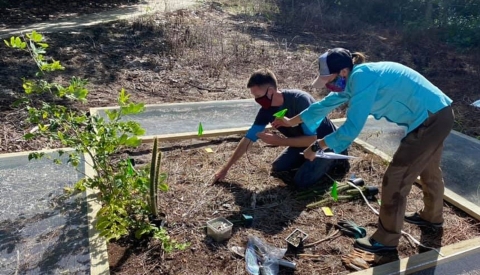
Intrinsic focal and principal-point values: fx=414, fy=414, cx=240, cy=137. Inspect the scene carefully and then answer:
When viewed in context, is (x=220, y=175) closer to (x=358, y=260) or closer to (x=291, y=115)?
(x=291, y=115)

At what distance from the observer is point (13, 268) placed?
2.38 meters

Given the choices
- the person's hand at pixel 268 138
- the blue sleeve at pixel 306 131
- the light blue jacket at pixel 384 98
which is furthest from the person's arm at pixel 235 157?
the light blue jacket at pixel 384 98

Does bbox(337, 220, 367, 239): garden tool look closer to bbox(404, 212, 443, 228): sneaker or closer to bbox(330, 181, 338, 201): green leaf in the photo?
bbox(330, 181, 338, 201): green leaf

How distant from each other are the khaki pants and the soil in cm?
28

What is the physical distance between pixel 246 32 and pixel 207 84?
365 cm

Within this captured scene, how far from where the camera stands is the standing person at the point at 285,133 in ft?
10.7

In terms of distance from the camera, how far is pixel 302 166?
11.6 ft

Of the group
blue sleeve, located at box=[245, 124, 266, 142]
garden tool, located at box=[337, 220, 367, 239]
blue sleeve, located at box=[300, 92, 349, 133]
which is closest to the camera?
blue sleeve, located at box=[300, 92, 349, 133]

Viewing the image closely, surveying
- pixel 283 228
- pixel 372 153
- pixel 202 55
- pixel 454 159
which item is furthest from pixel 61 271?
pixel 202 55

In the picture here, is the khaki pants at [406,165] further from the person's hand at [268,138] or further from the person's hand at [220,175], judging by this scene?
the person's hand at [220,175]

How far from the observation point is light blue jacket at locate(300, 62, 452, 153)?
240cm

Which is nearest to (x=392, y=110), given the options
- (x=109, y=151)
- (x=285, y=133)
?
(x=285, y=133)

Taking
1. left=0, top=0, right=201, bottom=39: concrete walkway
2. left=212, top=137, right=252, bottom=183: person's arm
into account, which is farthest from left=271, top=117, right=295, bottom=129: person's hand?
left=0, top=0, right=201, bottom=39: concrete walkway

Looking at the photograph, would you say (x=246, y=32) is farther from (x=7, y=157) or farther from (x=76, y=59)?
(x=7, y=157)
